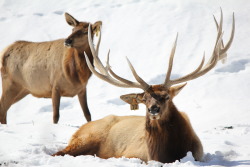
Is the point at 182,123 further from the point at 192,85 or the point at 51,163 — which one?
the point at 192,85

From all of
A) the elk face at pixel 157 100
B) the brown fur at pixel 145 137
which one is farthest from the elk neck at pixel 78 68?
the elk face at pixel 157 100

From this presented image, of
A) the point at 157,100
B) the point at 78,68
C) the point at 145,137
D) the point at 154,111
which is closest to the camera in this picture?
the point at 154,111

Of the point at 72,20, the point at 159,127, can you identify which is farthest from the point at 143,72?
the point at 159,127

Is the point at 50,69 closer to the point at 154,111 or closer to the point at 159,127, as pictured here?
the point at 159,127

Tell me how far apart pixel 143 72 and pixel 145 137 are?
32.4ft

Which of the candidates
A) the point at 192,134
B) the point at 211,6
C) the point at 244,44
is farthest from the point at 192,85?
the point at 192,134

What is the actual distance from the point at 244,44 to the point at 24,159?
473 inches

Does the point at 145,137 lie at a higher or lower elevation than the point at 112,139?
higher

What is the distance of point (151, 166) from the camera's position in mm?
4742

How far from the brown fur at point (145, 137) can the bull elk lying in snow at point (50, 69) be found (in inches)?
103

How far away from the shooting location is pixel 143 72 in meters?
15.3

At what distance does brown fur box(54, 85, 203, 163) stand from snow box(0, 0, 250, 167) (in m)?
0.22

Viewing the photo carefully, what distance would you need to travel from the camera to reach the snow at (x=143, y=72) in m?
5.65

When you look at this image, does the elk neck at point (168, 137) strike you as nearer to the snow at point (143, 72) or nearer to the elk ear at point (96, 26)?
the snow at point (143, 72)
